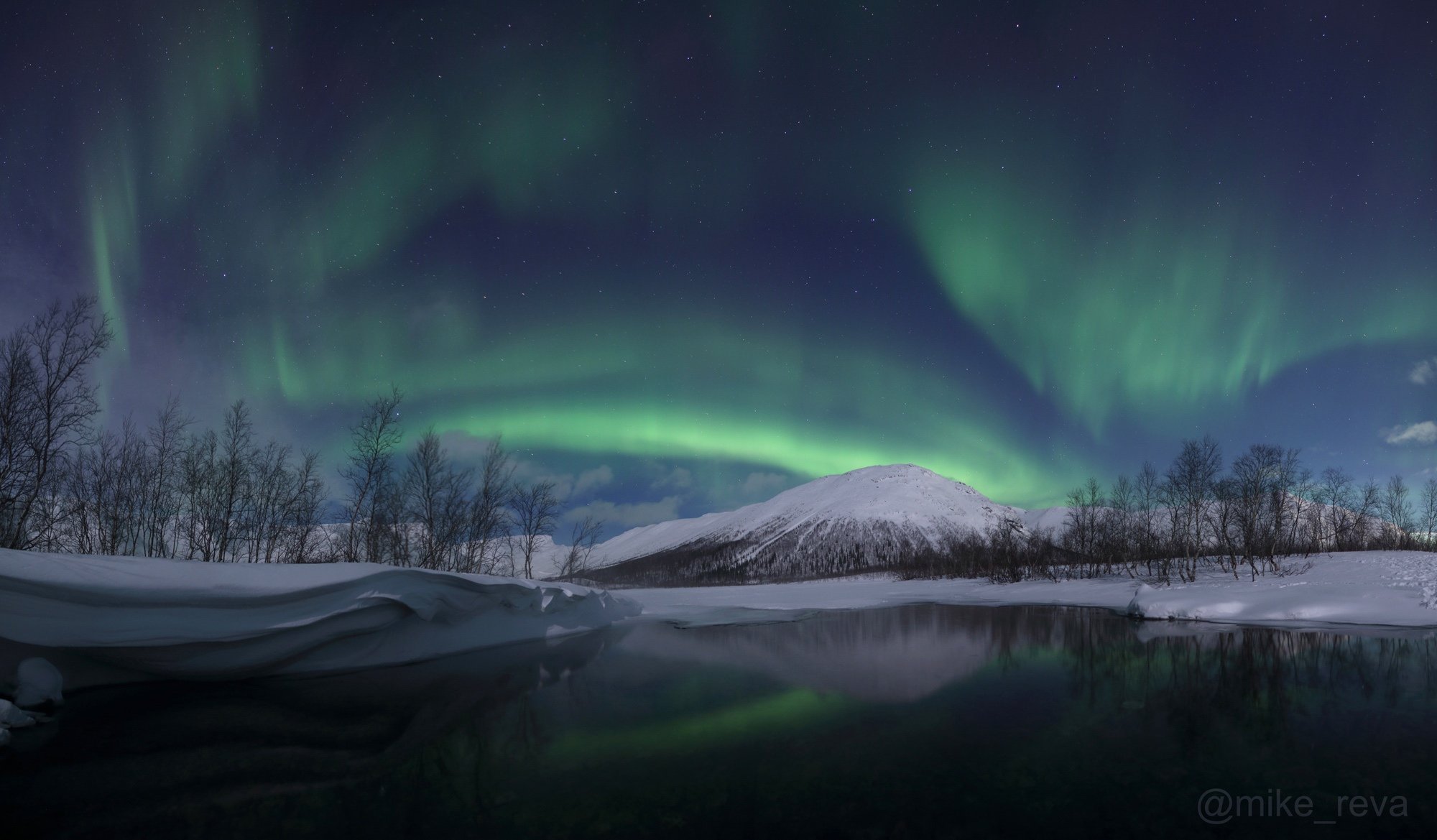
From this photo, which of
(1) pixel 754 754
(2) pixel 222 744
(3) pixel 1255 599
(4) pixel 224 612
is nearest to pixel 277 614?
(4) pixel 224 612

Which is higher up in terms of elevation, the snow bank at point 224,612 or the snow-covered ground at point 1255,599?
the snow bank at point 224,612

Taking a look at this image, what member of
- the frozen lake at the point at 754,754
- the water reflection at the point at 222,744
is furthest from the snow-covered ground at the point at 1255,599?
the water reflection at the point at 222,744

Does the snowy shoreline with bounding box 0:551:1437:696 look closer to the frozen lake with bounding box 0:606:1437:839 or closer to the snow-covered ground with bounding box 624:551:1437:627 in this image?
the snow-covered ground with bounding box 624:551:1437:627

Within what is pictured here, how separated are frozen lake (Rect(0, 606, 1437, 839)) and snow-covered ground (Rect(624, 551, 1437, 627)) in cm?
1246

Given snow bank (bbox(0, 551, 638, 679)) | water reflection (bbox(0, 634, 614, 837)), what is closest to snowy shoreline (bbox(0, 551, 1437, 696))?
snow bank (bbox(0, 551, 638, 679))

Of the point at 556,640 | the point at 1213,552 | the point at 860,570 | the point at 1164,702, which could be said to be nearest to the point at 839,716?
the point at 1164,702

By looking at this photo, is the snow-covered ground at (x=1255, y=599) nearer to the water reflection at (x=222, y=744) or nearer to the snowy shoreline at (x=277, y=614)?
the snowy shoreline at (x=277, y=614)

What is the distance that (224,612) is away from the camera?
31.1ft

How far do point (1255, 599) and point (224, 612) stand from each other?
31527 mm

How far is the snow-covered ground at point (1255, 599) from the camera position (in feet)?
67.2

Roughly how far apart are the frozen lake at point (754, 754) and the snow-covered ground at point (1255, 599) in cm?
1246

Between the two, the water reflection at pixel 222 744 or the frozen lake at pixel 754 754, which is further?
the water reflection at pixel 222 744

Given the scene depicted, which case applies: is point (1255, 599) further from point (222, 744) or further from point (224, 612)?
point (224, 612)

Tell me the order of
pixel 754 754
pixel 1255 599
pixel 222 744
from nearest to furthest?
pixel 754 754, pixel 222 744, pixel 1255 599
